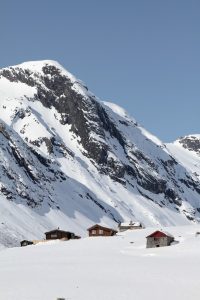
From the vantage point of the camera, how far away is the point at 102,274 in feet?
156

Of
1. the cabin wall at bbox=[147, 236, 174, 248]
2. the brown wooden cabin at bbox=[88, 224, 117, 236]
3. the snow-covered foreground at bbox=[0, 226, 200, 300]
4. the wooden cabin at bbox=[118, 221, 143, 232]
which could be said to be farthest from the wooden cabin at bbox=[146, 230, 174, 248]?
the wooden cabin at bbox=[118, 221, 143, 232]

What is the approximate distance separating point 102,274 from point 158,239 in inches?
1458

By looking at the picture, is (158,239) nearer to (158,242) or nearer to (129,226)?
(158,242)

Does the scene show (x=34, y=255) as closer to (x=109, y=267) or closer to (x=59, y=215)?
(x=109, y=267)

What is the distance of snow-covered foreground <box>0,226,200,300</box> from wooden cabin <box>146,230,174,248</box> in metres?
7.14

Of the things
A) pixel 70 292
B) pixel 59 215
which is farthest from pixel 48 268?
pixel 59 215

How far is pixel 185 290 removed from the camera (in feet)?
130

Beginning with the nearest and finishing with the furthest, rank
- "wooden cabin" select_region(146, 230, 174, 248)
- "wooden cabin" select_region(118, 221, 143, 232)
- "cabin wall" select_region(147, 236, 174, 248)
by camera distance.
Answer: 1. "cabin wall" select_region(147, 236, 174, 248)
2. "wooden cabin" select_region(146, 230, 174, 248)
3. "wooden cabin" select_region(118, 221, 143, 232)

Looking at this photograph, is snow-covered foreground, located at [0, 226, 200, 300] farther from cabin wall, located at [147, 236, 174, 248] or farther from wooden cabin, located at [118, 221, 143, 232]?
wooden cabin, located at [118, 221, 143, 232]

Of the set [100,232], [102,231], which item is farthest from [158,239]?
[100,232]

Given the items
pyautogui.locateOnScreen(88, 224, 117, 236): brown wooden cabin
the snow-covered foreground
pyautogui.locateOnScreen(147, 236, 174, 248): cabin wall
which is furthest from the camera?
pyautogui.locateOnScreen(88, 224, 117, 236): brown wooden cabin

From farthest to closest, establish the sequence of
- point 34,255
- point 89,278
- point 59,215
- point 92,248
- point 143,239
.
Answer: point 59,215, point 143,239, point 92,248, point 34,255, point 89,278

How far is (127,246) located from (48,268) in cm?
3099

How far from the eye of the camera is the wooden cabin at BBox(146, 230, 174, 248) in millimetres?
81838
